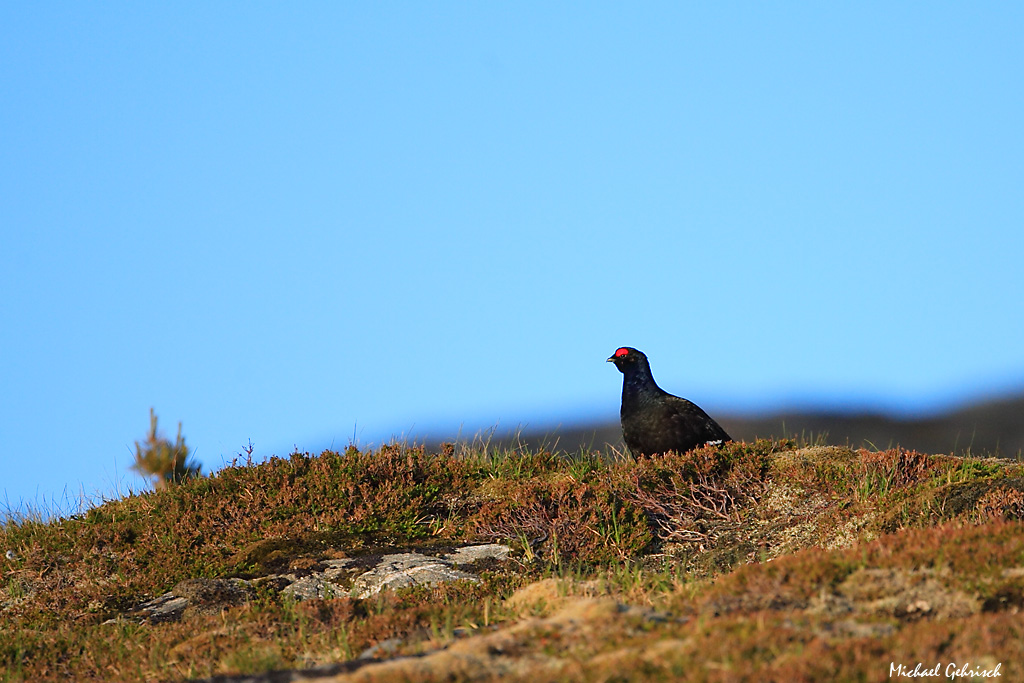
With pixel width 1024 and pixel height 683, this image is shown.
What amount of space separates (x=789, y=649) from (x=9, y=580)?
9.84 metres

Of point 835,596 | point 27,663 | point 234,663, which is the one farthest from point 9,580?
point 835,596

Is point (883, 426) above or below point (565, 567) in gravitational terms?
above

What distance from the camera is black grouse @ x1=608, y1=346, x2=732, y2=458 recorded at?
13219 mm

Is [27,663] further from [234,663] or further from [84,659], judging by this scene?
[234,663]

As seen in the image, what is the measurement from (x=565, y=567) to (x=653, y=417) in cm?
371

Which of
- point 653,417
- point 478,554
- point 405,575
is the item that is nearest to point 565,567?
point 478,554

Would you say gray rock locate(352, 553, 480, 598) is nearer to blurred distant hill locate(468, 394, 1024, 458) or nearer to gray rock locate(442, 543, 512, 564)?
gray rock locate(442, 543, 512, 564)

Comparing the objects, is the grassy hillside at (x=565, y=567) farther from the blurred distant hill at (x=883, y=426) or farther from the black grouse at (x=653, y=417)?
the blurred distant hill at (x=883, y=426)

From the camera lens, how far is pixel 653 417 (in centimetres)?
1345

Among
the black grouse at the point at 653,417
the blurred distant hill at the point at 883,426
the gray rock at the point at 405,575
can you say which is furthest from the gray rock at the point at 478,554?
the blurred distant hill at the point at 883,426

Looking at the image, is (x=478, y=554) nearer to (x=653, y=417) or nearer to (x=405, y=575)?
(x=405, y=575)

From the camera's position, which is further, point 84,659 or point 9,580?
point 9,580

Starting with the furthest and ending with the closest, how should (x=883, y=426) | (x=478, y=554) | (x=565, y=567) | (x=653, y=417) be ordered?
(x=883, y=426)
(x=653, y=417)
(x=478, y=554)
(x=565, y=567)

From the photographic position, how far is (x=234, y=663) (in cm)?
696
